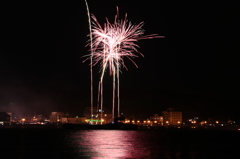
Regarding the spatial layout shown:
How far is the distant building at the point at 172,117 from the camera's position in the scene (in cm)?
16300

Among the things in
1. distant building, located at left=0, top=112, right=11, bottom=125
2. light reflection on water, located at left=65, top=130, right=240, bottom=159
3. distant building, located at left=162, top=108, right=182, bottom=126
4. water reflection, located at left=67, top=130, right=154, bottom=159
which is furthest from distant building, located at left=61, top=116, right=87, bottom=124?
water reflection, located at left=67, top=130, right=154, bottom=159

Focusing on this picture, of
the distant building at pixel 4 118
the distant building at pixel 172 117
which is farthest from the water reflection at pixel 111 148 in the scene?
the distant building at pixel 4 118

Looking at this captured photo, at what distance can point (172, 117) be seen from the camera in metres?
163

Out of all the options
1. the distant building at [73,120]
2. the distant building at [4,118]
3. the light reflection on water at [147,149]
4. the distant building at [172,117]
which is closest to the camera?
the light reflection on water at [147,149]

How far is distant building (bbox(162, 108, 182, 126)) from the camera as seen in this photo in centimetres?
16300

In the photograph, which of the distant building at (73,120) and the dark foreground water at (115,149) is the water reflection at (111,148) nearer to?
the dark foreground water at (115,149)

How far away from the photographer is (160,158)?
27219 mm

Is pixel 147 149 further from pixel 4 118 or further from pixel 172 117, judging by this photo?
pixel 4 118

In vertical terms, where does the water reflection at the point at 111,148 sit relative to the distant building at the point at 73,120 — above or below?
below

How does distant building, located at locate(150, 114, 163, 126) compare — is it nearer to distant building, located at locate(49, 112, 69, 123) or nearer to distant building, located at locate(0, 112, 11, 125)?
distant building, located at locate(49, 112, 69, 123)

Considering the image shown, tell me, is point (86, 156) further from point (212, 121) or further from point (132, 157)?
point (212, 121)

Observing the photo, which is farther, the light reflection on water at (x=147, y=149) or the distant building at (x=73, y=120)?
the distant building at (x=73, y=120)

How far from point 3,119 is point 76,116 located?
4396cm

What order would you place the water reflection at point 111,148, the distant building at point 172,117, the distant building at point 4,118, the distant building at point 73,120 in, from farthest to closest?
the distant building at point 4,118, the distant building at point 73,120, the distant building at point 172,117, the water reflection at point 111,148
